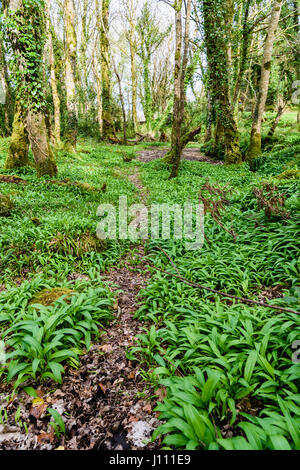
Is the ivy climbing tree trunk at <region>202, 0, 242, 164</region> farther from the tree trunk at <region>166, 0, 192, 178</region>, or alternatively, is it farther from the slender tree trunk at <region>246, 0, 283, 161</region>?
the tree trunk at <region>166, 0, 192, 178</region>

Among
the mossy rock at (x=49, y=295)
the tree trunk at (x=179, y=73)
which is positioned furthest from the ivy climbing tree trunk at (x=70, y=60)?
the mossy rock at (x=49, y=295)

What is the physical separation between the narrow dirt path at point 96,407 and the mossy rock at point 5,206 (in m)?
3.82

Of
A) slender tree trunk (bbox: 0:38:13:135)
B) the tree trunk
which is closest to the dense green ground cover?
the tree trunk

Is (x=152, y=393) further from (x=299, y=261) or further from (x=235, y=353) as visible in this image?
(x=299, y=261)

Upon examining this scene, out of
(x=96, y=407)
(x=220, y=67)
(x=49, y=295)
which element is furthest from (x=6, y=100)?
(x=96, y=407)

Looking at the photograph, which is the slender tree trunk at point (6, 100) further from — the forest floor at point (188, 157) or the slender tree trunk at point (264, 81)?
the slender tree trunk at point (264, 81)

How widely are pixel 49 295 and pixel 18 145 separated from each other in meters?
7.27

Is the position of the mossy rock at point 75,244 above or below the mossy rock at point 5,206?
below

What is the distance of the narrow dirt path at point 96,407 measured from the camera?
1660 mm

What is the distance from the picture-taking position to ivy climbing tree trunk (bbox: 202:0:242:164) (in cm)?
991

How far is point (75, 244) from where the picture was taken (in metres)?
4.12

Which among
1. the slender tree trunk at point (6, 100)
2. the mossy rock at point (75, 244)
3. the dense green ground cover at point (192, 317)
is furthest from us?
the slender tree trunk at point (6, 100)

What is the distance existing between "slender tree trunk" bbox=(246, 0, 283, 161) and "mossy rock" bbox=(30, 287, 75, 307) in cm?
1034
